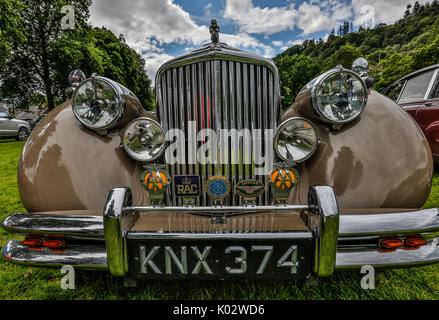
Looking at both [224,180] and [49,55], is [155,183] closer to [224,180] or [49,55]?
[224,180]

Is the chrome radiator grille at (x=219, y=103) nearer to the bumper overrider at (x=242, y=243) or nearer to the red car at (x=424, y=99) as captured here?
the bumper overrider at (x=242, y=243)

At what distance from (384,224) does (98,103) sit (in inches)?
71.7

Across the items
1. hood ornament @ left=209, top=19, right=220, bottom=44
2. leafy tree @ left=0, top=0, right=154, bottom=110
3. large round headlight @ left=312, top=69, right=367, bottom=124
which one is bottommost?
large round headlight @ left=312, top=69, right=367, bottom=124

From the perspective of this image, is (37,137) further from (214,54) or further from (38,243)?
(214,54)

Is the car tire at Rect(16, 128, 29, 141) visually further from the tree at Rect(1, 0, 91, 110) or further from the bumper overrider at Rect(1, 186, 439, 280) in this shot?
the bumper overrider at Rect(1, 186, 439, 280)

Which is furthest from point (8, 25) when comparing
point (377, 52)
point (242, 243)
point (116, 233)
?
point (377, 52)

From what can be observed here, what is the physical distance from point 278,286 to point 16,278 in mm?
1933

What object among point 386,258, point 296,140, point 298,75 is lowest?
point 386,258

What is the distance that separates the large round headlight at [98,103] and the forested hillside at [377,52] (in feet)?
83.6

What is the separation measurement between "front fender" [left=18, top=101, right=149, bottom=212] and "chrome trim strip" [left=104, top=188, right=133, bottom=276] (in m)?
0.34

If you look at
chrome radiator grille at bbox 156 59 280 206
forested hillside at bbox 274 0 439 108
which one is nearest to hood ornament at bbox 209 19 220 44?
chrome radiator grille at bbox 156 59 280 206

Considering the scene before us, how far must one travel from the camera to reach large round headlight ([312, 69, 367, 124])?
1.51m

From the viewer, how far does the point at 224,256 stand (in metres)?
1.18

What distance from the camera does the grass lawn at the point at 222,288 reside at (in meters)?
1.55
